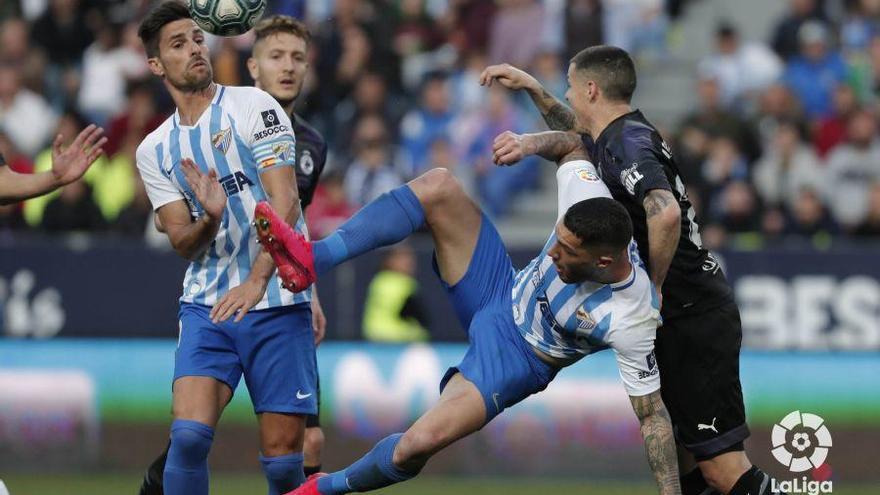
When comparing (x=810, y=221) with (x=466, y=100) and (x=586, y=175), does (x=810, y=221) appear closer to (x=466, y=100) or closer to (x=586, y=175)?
(x=466, y=100)

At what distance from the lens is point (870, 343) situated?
14453mm

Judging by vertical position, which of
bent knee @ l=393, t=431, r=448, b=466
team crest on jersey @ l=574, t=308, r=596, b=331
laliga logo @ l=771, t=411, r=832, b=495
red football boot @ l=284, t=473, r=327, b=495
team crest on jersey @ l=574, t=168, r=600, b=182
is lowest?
laliga logo @ l=771, t=411, r=832, b=495

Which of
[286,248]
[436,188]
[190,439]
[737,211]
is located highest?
[436,188]

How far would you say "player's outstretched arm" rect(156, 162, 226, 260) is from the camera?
795 centimetres

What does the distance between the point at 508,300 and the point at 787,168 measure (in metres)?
8.89

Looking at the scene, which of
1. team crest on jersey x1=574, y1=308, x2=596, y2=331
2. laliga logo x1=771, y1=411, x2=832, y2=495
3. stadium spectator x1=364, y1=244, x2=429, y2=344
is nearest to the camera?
team crest on jersey x1=574, y1=308, x2=596, y2=331

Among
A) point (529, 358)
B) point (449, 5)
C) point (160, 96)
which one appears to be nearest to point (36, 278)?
point (160, 96)

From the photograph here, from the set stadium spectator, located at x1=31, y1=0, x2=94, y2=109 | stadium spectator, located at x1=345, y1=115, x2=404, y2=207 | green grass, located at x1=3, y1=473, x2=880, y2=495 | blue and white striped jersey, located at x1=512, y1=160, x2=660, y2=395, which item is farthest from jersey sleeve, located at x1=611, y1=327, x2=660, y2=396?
stadium spectator, located at x1=31, y1=0, x2=94, y2=109

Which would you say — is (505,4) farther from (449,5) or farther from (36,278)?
(36,278)

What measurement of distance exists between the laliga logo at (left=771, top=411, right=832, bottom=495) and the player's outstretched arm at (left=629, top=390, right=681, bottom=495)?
9.24ft

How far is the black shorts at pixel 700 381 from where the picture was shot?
8.40m

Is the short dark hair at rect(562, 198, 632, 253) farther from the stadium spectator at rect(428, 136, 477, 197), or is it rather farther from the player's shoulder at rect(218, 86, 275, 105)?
the stadium spectator at rect(428, 136, 477, 197)

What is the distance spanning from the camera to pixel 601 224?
25.1ft

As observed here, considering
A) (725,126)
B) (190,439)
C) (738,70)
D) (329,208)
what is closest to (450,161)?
(329,208)
